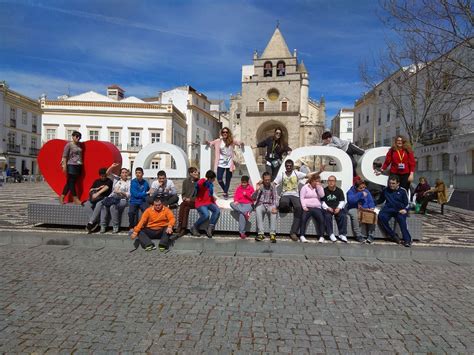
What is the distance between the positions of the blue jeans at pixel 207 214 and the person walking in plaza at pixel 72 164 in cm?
295

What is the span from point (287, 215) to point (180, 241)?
7.41ft

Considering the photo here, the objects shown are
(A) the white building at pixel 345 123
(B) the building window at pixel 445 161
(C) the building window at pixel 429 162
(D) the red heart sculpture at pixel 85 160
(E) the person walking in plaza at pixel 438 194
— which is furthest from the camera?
(A) the white building at pixel 345 123

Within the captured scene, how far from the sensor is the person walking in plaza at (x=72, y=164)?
7.63 metres

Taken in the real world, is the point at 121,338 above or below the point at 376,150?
below

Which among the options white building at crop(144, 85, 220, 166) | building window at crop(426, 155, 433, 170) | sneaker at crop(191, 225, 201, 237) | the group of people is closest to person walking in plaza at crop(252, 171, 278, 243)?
the group of people

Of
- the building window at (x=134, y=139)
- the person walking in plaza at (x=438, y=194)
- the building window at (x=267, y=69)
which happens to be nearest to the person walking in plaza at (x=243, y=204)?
the person walking in plaza at (x=438, y=194)

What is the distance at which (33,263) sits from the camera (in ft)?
17.0

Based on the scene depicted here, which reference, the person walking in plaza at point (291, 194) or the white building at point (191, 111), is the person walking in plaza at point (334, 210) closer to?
the person walking in plaza at point (291, 194)

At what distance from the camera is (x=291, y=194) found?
23.4 feet

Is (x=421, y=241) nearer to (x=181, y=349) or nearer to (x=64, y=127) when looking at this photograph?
(x=181, y=349)

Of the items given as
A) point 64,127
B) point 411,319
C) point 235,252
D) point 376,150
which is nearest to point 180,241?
point 235,252

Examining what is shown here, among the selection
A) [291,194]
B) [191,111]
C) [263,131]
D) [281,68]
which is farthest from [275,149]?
[191,111]

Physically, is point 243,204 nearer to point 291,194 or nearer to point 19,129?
point 291,194

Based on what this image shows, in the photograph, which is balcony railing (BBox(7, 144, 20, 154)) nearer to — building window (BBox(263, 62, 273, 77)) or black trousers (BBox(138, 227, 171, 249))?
building window (BBox(263, 62, 273, 77))
